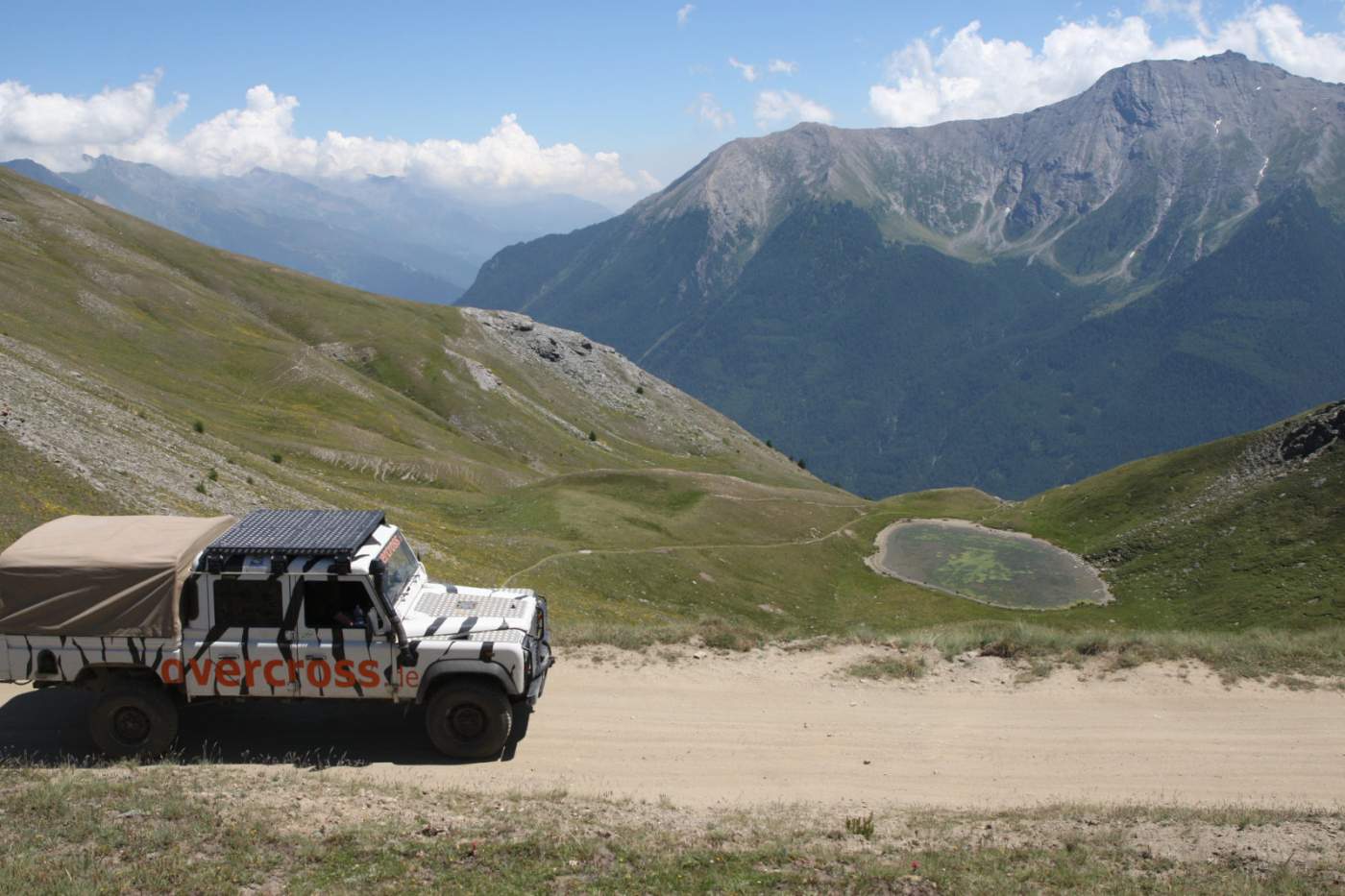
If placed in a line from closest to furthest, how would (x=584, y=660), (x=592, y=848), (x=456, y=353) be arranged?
1. (x=592, y=848)
2. (x=584, y=660)
3. (x=456, y=353)

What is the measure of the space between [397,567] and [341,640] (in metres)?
1.74

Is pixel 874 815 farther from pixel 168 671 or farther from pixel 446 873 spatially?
pixel 168 671

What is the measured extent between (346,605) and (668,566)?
40.6 m

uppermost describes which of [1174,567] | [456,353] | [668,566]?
[456,353]

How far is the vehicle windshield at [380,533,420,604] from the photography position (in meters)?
16.4

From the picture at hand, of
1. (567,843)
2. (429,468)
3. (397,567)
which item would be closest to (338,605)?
(397,567)

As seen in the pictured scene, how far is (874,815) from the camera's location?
14.9 meters

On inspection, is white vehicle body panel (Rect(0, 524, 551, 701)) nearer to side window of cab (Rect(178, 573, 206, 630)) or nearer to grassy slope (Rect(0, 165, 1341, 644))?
side window of cab (Rect(178, 573, 206, 630))

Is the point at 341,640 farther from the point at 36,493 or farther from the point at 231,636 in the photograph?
the point at 36,493

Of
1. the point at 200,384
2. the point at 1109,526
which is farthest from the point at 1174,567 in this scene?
the point at 200,384

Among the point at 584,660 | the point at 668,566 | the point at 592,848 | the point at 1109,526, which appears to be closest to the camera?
the point at 592,848

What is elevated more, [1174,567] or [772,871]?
[1174,567]

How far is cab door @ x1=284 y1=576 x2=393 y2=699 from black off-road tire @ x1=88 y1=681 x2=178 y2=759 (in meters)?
2.50

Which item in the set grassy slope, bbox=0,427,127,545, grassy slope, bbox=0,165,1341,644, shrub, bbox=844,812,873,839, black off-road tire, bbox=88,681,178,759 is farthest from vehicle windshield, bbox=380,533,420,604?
grassy slope, bbox=0,427,127,545
